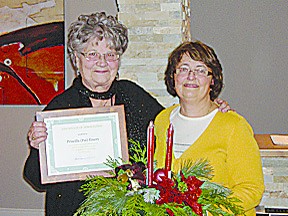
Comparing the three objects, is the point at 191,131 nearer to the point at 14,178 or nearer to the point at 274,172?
the point at 274,172

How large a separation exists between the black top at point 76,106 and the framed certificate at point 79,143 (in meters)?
0.11

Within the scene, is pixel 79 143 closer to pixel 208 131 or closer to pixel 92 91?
pixel 92 91

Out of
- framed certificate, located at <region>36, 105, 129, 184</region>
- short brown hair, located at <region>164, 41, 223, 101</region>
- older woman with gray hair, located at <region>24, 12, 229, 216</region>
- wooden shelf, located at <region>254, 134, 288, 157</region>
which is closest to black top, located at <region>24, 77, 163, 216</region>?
older woman with gray hair, located at <region>24, 12, 229, 216</region>

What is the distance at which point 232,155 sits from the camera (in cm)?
167

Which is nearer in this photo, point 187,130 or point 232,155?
point 232,155

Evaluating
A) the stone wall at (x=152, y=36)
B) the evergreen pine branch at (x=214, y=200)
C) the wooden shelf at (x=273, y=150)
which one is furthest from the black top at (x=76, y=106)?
the evergreen pine branch at (x=214, y=200)

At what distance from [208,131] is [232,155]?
140 mm

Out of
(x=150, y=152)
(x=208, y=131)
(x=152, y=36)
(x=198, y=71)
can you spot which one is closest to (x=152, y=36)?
(x=152, y=36)

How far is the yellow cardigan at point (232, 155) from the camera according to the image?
63.1 inches

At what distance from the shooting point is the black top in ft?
6.30

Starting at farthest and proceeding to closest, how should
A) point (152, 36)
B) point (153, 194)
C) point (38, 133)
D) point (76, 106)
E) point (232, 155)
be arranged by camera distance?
1. point (152, 36)
2. point (76, 106)
3. point (38, 133)
4. point (232, 155)
5. point (153, 194)

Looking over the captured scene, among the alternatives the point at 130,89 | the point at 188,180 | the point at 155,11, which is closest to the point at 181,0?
the point at 155,11

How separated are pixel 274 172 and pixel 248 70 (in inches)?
88.9

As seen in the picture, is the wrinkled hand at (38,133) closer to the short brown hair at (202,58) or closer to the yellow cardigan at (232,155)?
the yellow cardigan at (232,155)
